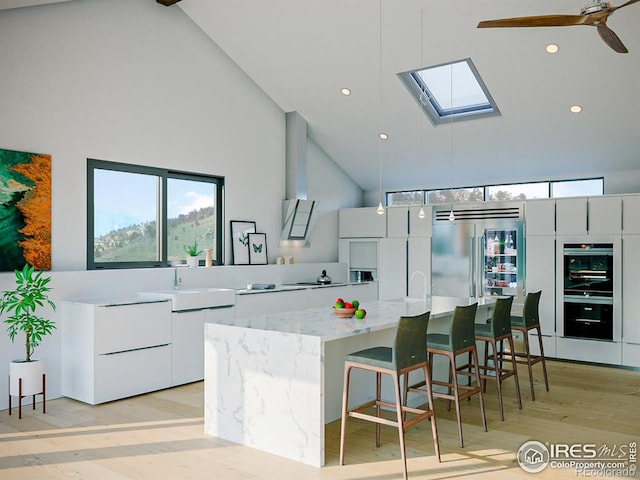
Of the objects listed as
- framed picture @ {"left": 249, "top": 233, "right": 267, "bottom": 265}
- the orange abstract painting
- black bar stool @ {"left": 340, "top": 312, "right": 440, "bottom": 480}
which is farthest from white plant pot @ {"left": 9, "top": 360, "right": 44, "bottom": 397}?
framed picture @ {"left": 249, "top": 233, "right": 267, "bottom": 265}

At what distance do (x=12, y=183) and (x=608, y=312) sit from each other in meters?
6.27

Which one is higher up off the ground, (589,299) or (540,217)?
(540,217)

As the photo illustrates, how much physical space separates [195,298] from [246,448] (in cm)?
213

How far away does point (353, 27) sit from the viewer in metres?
5.88

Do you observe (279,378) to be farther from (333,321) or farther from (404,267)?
(404,267)

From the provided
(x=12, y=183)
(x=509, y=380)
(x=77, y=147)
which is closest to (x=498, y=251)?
(x=509, y=380)

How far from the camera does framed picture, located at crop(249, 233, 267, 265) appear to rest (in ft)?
23.3

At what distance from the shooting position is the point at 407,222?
7922mm

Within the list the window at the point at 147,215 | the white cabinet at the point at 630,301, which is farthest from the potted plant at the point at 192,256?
the white cabinet at the point at 630,301

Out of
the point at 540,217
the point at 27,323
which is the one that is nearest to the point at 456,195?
the point at 540,217

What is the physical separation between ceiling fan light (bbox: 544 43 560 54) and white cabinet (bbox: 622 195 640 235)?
6.52 ft

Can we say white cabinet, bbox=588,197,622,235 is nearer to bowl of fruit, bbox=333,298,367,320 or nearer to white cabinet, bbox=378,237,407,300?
white cabinet, bbox=378,237,407,300

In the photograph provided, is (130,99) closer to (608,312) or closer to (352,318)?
(352,318)

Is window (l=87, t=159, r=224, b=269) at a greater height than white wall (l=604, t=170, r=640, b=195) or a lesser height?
lesser
